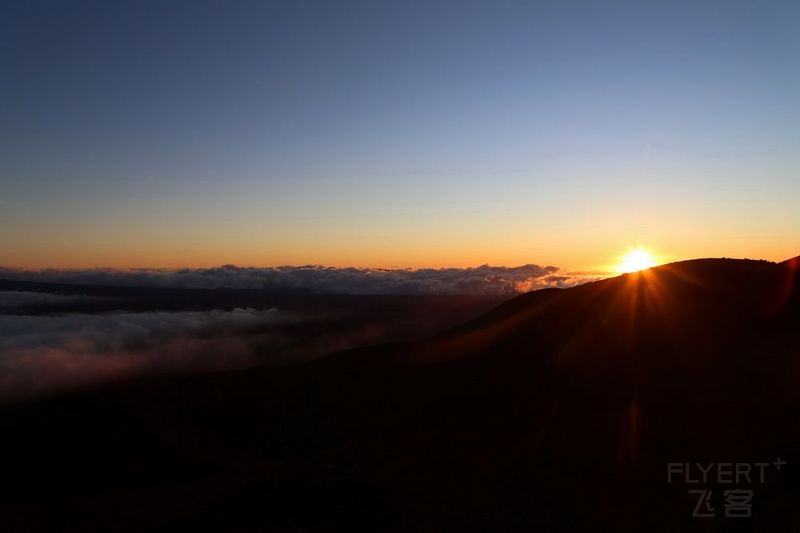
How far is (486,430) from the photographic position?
803 inches

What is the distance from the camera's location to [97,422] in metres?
29.3

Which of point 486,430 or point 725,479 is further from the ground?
point 725,479

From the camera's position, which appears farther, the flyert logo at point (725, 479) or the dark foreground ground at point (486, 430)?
the dark foreground ground at point (486, 430)

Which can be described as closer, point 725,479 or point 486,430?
point 725,479

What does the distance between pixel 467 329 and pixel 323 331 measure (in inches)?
3964

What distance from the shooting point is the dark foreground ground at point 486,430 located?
13.9m

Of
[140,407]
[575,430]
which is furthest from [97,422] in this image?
[575,430]

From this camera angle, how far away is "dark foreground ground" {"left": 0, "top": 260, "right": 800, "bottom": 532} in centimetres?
1385

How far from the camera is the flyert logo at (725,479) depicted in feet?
41.6

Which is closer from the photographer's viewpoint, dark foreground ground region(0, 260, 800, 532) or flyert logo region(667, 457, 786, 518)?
flyert logo region(667, 457, 786, 518)

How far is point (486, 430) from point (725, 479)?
7920 millimetres

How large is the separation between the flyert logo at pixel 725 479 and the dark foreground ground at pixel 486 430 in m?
0.05

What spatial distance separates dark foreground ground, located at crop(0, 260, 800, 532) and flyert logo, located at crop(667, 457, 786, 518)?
54mm

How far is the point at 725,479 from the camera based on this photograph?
13875 mm
